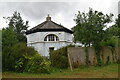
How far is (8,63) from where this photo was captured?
15625 millimetres

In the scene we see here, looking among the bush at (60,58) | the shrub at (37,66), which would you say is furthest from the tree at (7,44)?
the bush at (60,58)

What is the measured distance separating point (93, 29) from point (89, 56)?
2.59 m

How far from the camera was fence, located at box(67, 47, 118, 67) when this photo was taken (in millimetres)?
18188

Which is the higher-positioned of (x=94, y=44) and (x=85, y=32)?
(x=85, y=32)

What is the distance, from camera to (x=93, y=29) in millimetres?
18719

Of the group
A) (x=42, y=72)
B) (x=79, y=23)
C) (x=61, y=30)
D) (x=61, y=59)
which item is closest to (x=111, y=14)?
(x=79, y=23)

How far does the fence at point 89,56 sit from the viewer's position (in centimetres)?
1819

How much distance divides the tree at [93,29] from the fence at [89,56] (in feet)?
1.49

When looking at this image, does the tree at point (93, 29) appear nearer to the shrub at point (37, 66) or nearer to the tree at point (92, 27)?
the tree at point (92, 27)

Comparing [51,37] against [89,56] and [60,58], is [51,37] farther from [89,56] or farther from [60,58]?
[89,56]

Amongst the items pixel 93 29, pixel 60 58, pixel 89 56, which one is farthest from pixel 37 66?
pixel 93 29

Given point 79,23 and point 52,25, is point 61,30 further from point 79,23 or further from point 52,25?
point 79,23

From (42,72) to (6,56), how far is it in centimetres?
312

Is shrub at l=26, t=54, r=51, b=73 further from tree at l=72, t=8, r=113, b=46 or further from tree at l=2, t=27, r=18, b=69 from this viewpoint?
tree at l=72, t=8, r=113, b=46
